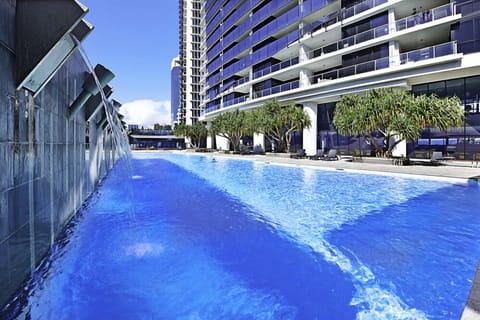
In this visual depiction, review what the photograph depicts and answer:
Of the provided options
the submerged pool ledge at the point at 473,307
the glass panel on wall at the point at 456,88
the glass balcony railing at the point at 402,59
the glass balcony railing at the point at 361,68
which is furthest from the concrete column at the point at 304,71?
the submerged pool ledge at the point at 473,307

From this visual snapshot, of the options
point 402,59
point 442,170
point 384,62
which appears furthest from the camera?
point 384,62

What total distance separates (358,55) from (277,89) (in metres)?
9.69

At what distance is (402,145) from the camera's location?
19953mm

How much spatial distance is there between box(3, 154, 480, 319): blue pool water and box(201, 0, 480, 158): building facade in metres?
13.8

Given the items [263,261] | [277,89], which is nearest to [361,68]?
[277,89]

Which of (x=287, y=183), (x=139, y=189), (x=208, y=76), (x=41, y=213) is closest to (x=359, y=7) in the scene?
(x=287, y=183)

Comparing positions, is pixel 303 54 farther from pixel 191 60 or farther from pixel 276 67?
pixel 191 60

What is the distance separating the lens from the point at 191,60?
76.1 metres

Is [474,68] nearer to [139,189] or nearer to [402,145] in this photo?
[402,145]

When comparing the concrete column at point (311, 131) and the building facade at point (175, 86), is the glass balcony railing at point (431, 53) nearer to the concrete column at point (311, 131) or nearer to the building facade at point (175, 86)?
the concrete column at point (311, 131)

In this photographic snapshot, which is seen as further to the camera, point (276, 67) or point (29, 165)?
point (276, 67)

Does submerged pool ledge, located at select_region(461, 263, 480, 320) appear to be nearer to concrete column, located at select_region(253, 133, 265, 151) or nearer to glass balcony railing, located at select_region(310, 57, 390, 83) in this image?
glass balcony railing, located at select_region(310, 57, 390, 83)

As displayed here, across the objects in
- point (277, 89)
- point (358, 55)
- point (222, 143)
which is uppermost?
point (358, 55)

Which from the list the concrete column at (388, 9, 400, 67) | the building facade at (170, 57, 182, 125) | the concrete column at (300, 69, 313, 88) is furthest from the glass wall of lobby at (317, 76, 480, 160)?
the building facade at (170, 57, 182, 125)
